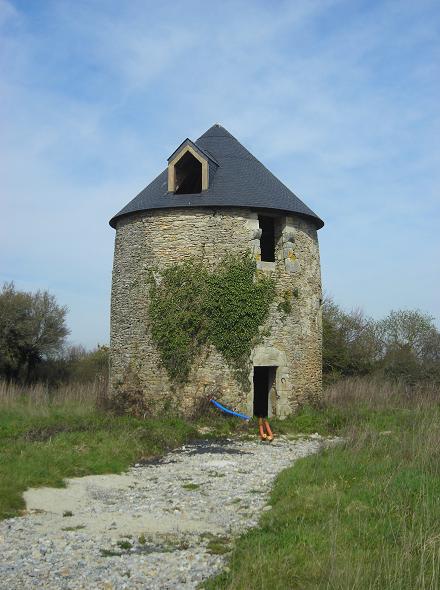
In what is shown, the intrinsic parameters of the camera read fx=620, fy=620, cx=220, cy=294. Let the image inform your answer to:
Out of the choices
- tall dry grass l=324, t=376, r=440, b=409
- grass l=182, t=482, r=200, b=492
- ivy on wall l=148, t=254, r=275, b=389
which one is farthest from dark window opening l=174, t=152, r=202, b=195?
grass l=182, t=482, r=200, b=492

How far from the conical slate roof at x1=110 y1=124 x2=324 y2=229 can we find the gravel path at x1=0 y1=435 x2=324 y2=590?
250 inches

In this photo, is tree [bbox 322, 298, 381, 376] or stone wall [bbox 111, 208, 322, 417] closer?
stone wall [bbox 111, 208, 322, 417]

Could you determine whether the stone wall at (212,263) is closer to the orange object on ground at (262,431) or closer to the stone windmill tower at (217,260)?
the stone windmill tower at (217,260)

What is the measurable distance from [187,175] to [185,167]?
443 millimetres

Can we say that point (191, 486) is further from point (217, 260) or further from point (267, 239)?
point (267, 239)

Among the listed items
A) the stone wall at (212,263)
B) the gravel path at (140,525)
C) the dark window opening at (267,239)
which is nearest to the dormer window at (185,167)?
the stone wall at (212,263)

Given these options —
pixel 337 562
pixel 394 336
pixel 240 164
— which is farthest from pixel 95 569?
pixel 394 336

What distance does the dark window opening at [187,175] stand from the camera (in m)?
15.9

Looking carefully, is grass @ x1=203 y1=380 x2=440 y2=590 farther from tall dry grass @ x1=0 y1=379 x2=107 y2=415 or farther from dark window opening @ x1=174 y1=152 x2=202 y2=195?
dark window opening @ x1=174 y1=152 x2=202 y2=195

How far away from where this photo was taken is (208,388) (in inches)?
564

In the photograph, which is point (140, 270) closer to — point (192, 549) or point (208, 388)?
point (208, 388)

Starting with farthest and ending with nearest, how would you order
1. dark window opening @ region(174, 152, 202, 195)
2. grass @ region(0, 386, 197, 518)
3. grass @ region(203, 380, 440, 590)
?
dark window opening @ region(174, 152, 202, 195) < grass @ region(0, 386, 197, 518) < grass @ region(203, 380, 440, 590)

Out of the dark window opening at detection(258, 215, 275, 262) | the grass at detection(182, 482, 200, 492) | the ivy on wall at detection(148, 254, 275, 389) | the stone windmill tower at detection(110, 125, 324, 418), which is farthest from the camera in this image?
the dark window opening at detection(258, 215, 275, 262)

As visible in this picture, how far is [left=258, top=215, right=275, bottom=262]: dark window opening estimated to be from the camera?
1719cm
